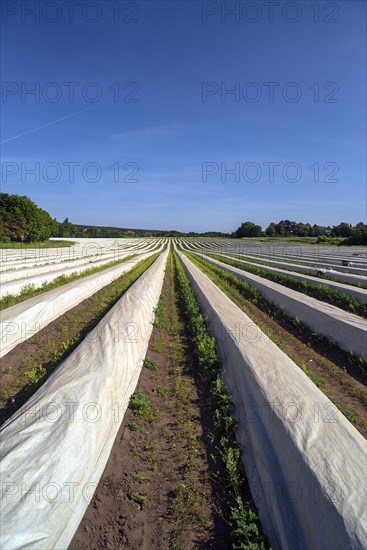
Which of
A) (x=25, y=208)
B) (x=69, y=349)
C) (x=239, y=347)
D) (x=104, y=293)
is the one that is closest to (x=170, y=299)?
(x=104, y=293)

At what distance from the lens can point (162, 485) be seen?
131 inches

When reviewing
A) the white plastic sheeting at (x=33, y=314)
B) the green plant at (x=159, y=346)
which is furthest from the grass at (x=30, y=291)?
the green plant at (x=159, y=346)

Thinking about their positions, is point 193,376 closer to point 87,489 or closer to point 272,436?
point 272,436

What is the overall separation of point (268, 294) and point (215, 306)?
3756 mm

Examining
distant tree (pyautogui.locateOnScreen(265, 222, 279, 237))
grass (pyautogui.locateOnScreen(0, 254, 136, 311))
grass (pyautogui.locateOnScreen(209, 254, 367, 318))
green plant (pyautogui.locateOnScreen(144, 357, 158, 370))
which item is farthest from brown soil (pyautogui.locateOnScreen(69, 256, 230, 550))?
distant tree (pyautogui.locateOnScreen(265, 222, 279, 237))

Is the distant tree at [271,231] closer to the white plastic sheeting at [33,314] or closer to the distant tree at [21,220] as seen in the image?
the distant tree at [21,220]

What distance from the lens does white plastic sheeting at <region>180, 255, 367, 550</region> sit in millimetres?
2422

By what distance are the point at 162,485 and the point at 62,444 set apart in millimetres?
1130

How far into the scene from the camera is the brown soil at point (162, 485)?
9.07 feet

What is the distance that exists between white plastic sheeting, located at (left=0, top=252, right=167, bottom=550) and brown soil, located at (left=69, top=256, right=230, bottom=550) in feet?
0.54

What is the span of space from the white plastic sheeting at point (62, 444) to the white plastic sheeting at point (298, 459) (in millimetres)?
1652

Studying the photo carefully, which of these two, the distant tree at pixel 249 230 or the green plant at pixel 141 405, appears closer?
the green plant at pixel 141 405

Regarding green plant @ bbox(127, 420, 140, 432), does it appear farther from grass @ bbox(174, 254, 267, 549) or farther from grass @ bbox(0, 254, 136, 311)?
grass @ bbox(0, 254, 136, 311)

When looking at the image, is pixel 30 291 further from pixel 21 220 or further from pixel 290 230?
pixel 290 230
